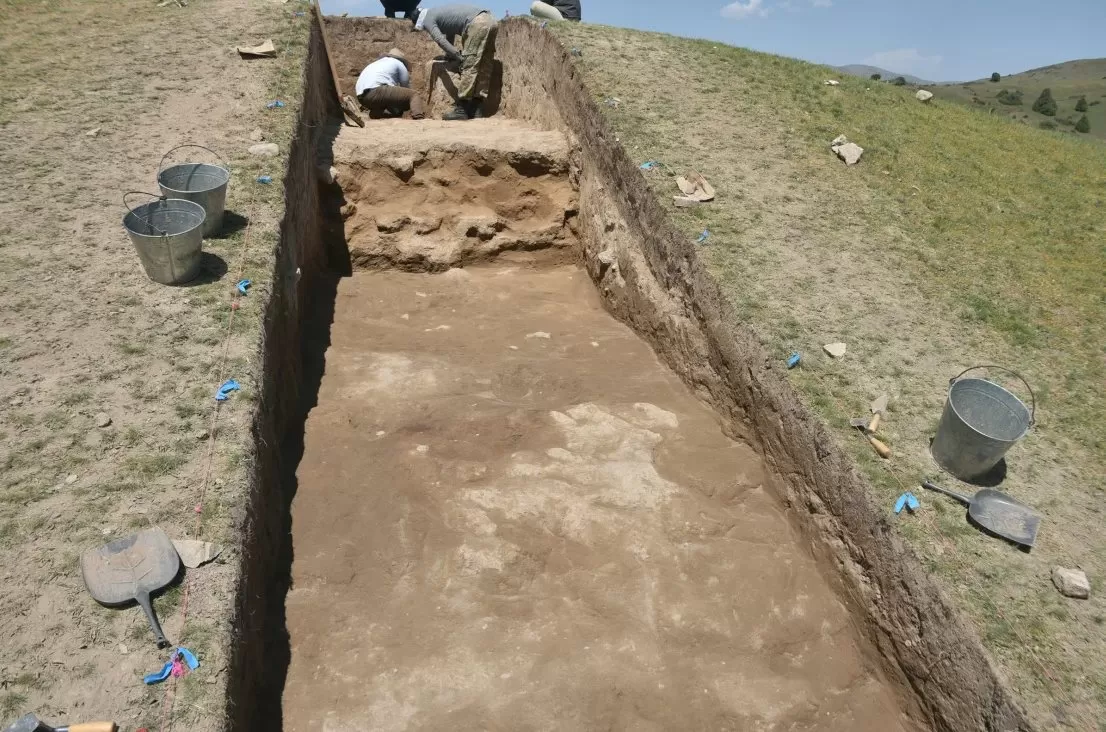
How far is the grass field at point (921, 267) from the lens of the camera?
11.6ft

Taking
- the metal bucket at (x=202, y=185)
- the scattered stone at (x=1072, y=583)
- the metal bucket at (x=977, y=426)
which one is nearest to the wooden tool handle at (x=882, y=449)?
the metal bucket at (x=977, y=426)

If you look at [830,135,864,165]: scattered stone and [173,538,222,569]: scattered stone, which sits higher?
[830,135,864,165]: scattered stone

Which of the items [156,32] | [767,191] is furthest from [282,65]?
[767,191]

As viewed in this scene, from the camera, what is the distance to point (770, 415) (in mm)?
4719

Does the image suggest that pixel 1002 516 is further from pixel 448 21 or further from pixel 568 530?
pixel 448 21

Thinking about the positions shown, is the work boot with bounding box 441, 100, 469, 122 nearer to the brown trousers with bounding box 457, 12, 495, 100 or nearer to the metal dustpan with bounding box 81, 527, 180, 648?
the brown trousers with bounding box 457, 12, 495, 100

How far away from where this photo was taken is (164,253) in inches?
175

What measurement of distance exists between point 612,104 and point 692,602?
5.57 meters

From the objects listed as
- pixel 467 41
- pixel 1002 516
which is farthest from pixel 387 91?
pixel 1002 516

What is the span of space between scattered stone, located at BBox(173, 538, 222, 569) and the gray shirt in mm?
8852

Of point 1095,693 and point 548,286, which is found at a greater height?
point 1095,693

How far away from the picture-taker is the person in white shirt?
1038 centimetres

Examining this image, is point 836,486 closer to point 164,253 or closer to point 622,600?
point 622,600

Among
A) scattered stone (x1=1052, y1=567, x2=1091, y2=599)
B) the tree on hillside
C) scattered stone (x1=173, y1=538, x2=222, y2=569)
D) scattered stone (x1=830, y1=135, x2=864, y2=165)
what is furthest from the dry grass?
the tree on hillside
